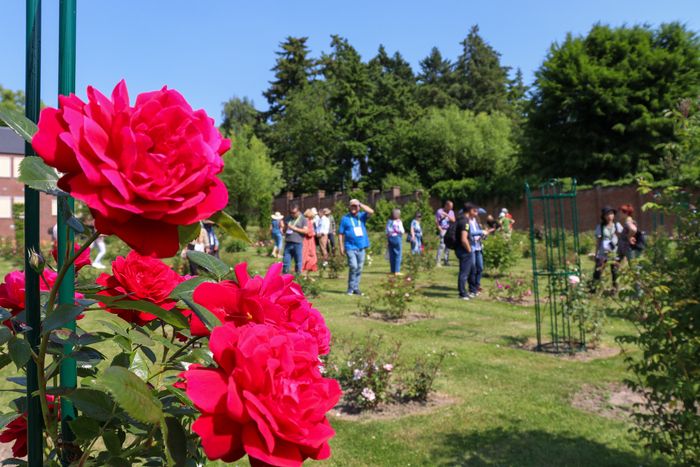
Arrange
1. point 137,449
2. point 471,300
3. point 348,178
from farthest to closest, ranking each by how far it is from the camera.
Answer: point 348,178 → point 471,300 → point 137,449

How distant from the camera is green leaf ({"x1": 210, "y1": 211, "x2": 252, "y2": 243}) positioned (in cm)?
74

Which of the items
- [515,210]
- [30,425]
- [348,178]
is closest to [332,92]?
[348,178]

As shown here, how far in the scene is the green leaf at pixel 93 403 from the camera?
80 cm

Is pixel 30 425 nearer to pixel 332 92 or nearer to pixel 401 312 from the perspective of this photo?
pixel 401 312

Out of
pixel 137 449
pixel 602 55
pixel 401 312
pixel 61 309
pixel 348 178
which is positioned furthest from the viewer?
pixel 348 178

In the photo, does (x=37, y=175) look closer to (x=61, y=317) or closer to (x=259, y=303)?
(x=61, y=317)

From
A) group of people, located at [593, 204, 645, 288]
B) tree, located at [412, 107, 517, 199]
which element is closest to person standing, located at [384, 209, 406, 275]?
group of people, located at [593, 204, 645, 288]

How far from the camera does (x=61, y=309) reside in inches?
28.5

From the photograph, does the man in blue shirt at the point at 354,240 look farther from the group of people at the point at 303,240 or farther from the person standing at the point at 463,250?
the person standing at the point at 463,250

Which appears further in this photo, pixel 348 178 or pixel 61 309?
pixel 348 178

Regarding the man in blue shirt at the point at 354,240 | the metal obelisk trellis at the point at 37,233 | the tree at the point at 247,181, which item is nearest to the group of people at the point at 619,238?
the man in blue shirt at the point at 354,240

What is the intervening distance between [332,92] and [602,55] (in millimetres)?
28068

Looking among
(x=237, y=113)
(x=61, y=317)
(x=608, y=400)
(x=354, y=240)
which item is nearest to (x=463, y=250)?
(x=354, y=240)

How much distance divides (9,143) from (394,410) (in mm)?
3910
